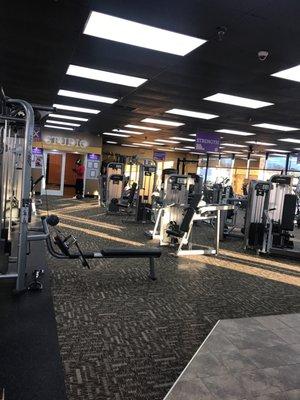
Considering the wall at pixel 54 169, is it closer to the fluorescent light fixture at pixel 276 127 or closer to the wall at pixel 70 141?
the wall at pixel 70 141

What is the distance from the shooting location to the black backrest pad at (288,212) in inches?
268

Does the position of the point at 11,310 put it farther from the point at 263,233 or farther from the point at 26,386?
the point at 263,233

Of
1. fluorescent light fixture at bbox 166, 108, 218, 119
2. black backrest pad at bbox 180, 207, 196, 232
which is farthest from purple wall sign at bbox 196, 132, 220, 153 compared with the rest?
black backrest pad at bbox 180, 207, 196, 232

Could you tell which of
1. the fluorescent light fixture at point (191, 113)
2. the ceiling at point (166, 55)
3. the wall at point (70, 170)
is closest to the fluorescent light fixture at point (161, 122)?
the fluorescent light fixture at point (191, 113)

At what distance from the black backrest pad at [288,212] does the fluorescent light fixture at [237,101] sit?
1942mm

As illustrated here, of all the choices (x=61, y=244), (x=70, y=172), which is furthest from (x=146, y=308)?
(x=70, y=172)

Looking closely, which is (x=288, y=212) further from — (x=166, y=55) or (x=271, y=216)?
(x=166, y=55)

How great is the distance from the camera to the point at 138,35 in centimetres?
414

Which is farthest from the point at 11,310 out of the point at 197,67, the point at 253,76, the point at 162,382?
the point at 253,76

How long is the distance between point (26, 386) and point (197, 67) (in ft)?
14.8

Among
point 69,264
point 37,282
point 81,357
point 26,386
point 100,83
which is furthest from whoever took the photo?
point 100,83

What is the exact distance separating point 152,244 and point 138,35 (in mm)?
4041

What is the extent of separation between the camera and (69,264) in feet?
16.7

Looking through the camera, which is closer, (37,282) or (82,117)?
(37,282)
